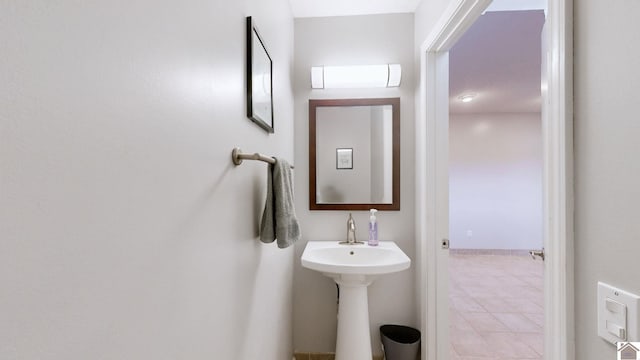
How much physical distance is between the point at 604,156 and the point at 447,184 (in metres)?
1.11

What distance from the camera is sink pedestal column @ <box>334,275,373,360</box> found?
1666mm

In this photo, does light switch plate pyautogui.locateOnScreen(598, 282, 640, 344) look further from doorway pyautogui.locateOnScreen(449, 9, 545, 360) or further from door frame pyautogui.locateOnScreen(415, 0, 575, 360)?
doorway pyautogui.locateOnScreen(449, 9, 545, 360)

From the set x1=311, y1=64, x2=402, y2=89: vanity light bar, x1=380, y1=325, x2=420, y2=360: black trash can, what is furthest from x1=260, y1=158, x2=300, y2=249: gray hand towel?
x1=380, y1=325, x2=420, y2=360: black trash can

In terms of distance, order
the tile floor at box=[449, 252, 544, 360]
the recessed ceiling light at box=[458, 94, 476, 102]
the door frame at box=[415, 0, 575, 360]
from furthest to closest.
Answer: the recessed ceiling light at box=[458, 94, 476, 102]
the tile floor at box=[449, 252, 544, 360]
the door frame at box=[415, 0, 575, 360]

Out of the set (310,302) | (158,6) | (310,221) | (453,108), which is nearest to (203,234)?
(158,6)

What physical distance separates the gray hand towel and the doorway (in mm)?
1839

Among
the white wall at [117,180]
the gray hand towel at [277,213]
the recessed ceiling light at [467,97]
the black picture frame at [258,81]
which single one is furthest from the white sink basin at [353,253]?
the recessed ceiling light at [467,97]

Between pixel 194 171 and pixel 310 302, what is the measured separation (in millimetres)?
1622

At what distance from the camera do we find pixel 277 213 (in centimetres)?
112

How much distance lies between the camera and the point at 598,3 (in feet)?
2.06

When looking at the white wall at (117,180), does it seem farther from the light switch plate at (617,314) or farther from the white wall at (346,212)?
the white wall at (346,212)

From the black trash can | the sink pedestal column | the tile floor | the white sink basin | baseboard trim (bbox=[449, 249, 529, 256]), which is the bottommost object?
the tile floor

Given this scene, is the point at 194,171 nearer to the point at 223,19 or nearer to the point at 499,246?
the point at 223,19

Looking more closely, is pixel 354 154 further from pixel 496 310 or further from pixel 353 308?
pixel 496 310
